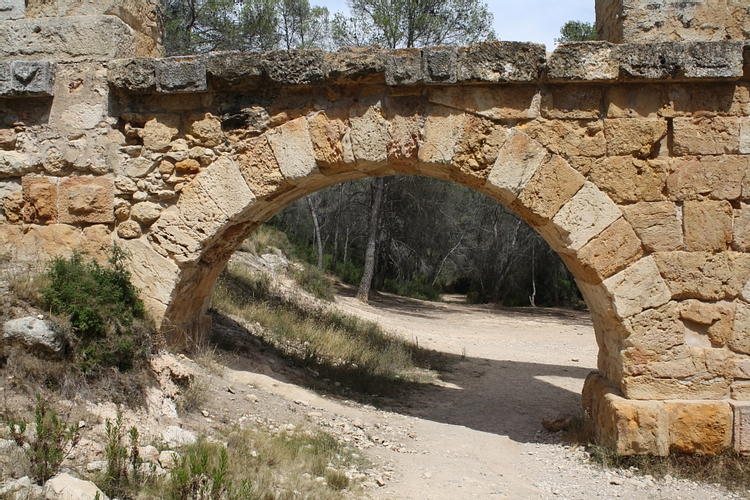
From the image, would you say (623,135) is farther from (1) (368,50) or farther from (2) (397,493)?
(2) (397,493)

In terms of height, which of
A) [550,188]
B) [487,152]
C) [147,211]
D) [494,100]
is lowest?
[147,211]

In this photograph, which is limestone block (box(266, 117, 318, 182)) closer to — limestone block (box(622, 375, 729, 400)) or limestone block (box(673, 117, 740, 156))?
limestone block (box(673, 117, 740, 156))

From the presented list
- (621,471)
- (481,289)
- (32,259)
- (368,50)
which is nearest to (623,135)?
(368,50)

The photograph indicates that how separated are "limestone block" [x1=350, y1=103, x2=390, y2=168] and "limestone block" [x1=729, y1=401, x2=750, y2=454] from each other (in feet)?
9.54

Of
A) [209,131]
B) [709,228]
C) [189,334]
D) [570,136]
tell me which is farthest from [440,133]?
[189,334]

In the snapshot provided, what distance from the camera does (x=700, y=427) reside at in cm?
404

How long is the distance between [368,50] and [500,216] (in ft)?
57.8

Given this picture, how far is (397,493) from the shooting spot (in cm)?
376

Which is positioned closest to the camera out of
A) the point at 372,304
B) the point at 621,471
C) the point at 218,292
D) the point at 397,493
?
the point at 397,493

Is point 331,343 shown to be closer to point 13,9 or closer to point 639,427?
point 639,427

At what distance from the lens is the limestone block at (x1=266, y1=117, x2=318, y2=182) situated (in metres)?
4.50

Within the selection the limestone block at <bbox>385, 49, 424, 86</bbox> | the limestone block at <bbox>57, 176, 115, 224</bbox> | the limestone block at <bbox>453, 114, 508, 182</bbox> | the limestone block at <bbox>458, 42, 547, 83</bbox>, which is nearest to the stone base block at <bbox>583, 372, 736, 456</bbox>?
the limestone block at <bbox>453, 114, 508, 182</bbox>

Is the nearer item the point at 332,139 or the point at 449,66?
the point at 449,66

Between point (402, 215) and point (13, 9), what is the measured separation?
44.3 ft
